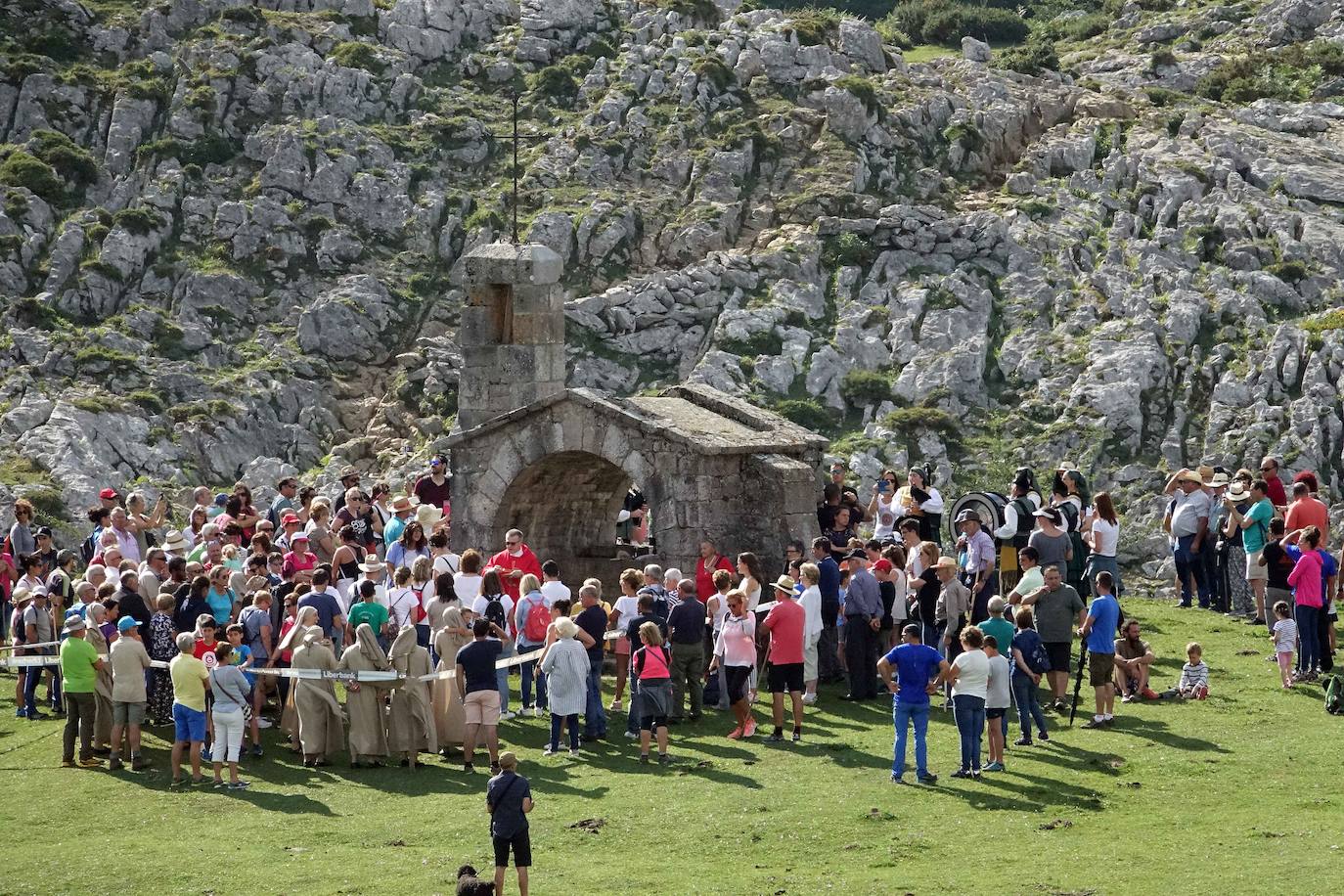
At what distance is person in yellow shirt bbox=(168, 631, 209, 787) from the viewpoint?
21250 millimetres

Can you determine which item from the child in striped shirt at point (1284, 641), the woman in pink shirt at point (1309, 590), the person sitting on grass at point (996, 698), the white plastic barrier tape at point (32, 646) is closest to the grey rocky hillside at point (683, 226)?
the white plastic barrier tape at point (32, 646)

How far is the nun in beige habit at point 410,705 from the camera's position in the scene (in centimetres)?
2177

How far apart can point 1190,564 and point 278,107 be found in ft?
124

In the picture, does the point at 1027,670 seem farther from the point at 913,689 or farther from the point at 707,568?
the point at 707,568

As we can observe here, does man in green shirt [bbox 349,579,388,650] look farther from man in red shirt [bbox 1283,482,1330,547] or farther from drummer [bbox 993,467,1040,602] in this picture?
man in red shirt [bbox 1283,482,1330,547]

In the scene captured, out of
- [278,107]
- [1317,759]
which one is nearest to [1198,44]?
[278,107]

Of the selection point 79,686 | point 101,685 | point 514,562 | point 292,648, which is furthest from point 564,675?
point 79,686

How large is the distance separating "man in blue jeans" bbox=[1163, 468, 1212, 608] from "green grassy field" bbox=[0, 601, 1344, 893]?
532 centimetres

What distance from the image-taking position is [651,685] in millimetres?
21938

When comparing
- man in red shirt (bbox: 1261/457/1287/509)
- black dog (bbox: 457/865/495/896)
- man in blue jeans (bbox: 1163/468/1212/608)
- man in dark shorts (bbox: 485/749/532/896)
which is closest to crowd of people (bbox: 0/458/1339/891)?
man in red shirt (bbox: 1261/457/1287/509)

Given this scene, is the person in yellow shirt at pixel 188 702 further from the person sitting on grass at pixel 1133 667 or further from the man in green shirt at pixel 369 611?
the person sitting on grass at pixel 1133 667

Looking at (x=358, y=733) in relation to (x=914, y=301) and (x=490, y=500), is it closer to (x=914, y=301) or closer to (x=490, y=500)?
(x=490, y=500)

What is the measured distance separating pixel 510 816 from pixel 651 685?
204 inches

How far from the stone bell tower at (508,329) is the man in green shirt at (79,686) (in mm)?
11853
